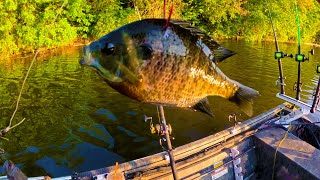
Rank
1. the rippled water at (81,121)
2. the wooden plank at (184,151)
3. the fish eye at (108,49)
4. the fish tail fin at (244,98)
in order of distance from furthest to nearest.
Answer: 1. the rippled water at (81,121)
2. the wooden plank at (184,151)
3. the fish tail fin at (244,98)
4. the fish eye at (108,49)

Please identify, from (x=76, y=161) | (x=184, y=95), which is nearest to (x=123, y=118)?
(x=76, y=161)

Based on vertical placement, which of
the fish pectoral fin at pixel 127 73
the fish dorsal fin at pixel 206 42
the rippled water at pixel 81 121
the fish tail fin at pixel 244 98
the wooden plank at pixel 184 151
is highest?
the fish dorsal fin at pixel 206 42

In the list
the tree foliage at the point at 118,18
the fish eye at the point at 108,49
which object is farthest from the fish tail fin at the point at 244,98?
the tree foliage at the point at 118,18

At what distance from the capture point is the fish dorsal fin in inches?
66.4

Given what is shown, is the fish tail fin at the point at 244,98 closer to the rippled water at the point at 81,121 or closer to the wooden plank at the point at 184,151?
the wooden plank at the point at 184,151

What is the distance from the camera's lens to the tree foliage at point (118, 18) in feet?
66.8

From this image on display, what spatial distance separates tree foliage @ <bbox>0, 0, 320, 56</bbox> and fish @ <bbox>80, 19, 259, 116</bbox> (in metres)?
10.4

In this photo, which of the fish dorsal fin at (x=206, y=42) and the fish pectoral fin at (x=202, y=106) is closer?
the fish dorsal fin at (x=206, y=42)

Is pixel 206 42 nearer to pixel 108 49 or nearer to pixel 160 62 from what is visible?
pixel 160 62

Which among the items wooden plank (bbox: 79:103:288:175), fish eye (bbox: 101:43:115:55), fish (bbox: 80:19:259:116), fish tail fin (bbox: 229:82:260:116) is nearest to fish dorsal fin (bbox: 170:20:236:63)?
fish (bbox: 80:19:259:116)

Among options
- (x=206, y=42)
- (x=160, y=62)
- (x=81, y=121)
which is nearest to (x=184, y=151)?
(x=206, y=42)

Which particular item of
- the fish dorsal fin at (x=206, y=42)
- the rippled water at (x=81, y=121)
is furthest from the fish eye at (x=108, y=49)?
the rippled water at (x=81, y=121)

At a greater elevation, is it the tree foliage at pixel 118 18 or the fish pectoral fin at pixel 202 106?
the tree foliage at pixel 118 18

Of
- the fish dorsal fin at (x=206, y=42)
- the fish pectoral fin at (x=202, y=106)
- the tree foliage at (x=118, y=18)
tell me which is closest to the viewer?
the fish dorsal fin at (x=206, y=42)
